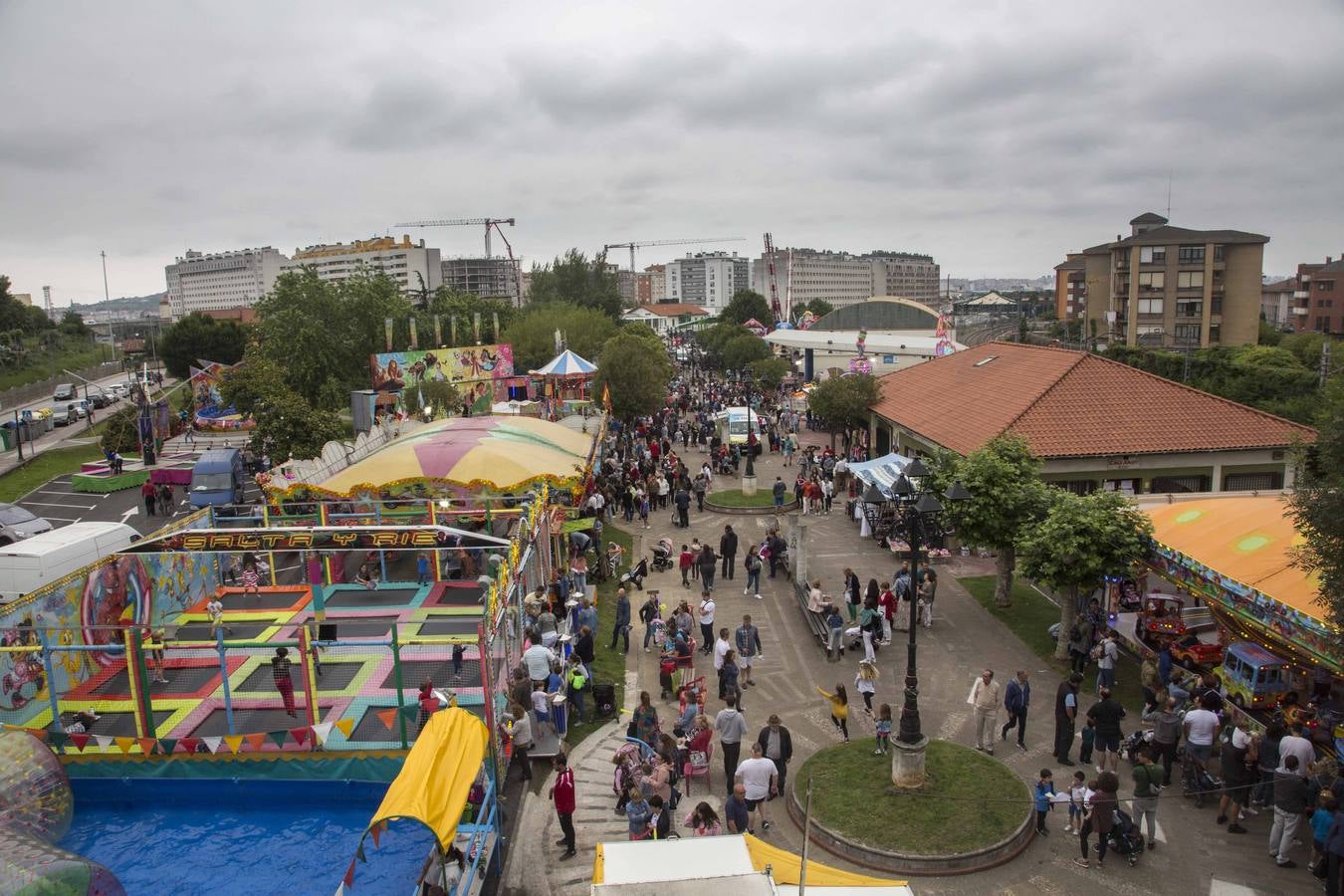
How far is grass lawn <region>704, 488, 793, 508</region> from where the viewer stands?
27484 millimetres

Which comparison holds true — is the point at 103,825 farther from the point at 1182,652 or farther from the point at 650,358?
the point at 650,358

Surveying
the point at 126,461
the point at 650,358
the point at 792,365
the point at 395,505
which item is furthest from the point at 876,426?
the point at 792,365

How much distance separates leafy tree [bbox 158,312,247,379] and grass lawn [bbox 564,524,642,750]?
65.9m

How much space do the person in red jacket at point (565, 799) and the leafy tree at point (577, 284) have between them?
7473cm

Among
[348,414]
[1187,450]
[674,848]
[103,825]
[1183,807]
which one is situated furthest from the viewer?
[348,414]

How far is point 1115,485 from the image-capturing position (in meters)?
21.7

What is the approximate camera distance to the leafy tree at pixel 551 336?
54031 mm

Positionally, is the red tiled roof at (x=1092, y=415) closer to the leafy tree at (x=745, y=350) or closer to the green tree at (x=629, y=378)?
the green tree at (x=629, y=378)

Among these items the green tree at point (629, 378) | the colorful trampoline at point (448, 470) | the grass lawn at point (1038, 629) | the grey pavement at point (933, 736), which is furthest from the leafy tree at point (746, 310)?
the grey pavement at point (933, 736)

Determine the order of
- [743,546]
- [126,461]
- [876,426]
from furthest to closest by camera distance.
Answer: [126,461], [876,426], [743,546]

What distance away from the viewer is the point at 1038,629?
55.0 feet

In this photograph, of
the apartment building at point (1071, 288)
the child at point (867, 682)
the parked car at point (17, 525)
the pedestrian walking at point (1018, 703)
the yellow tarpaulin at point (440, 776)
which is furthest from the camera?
the apartment building at point (1071, 288)

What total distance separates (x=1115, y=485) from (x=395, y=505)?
17.9 meters

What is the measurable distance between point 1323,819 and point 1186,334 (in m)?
63.3
